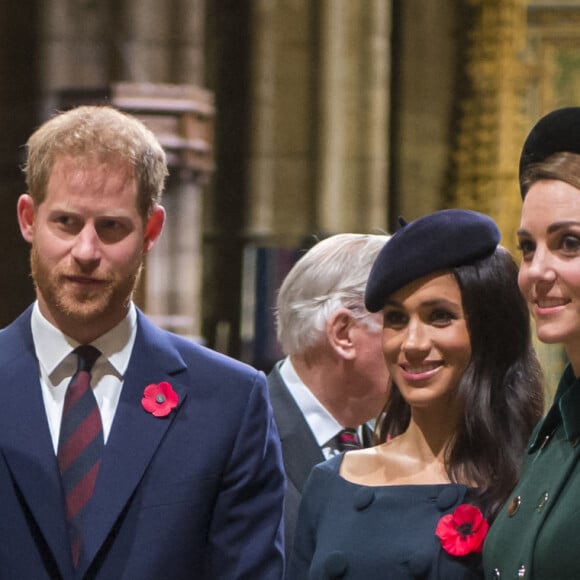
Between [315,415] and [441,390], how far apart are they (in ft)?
2.80

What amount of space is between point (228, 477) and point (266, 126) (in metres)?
4.33

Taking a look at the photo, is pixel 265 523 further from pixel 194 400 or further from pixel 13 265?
pixel 13 265

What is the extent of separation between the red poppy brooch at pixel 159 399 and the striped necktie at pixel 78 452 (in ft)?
0.36

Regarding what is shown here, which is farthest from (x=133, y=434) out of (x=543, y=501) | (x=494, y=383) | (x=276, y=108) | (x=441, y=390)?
(x=276, y=108)

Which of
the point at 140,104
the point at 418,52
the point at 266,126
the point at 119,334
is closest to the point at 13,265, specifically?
the point at 140,104

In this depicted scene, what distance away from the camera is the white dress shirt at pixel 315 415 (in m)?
3.44

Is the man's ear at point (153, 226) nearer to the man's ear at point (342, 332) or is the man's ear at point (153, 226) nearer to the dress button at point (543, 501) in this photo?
the man's ear at point (342, 332)

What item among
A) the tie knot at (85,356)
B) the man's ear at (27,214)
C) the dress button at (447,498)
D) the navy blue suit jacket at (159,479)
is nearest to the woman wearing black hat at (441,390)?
the dress button at (447,498)

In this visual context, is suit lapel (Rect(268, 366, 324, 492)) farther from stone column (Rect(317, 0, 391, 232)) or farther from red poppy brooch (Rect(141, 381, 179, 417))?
stone column (Rect(317, 0, 391, 232))

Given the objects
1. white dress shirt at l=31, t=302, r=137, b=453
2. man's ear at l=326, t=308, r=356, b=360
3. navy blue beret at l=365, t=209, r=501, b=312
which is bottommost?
man's ear at l=326, t=308, r=356, b=360

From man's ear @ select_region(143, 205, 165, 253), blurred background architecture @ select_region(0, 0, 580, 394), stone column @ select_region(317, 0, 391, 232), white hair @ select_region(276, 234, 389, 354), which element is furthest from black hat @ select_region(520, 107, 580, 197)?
stone column @ select_region(317, 0, 391, 232)

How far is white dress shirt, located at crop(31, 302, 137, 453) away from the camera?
8.72 ft

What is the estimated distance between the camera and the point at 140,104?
6.00m

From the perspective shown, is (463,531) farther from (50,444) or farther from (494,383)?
(50,444)
